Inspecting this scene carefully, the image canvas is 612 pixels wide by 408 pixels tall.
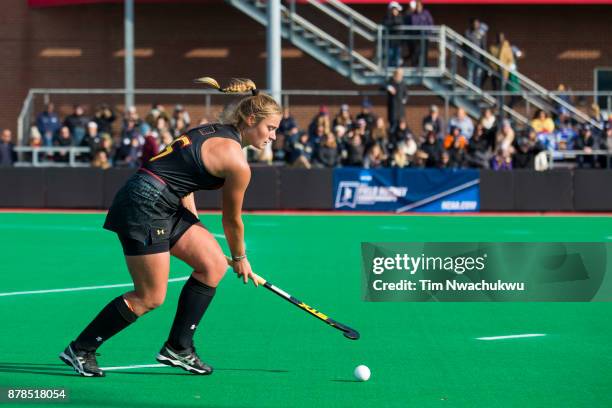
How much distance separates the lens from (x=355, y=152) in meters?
24.5

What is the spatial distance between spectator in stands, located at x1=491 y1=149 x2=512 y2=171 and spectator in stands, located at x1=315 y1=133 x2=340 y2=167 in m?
3.33

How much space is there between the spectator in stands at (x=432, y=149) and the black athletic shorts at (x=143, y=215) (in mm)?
17238

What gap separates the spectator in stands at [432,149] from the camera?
2420cm

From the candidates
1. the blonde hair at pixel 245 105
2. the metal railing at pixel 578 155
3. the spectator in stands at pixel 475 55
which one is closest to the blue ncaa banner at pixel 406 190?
the metal railing at pixel 578 155

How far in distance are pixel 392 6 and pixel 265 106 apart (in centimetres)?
2050

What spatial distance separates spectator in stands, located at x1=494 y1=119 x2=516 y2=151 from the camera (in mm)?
24344

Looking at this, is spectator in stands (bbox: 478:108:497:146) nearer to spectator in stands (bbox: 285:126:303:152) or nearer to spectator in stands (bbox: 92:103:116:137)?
spectator in stands (bbox: 285:126:303:152)

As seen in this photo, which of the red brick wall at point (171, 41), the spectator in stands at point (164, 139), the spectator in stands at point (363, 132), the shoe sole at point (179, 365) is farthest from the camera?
the red brick wall at point (171, 41)

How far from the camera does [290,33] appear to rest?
29.0 meters

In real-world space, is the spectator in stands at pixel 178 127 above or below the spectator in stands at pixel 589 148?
above

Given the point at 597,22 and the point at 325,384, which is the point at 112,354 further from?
the point at 597,22

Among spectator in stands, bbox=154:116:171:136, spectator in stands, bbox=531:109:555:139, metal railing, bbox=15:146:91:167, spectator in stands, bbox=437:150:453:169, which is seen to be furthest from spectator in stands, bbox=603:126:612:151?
metal railing, bbox=15:146:91:167

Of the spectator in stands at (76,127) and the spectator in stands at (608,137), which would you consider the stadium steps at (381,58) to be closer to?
the spectator in stands at (608,137)

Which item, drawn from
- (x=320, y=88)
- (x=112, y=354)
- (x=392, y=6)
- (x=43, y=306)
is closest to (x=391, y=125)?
(x=392, y=6)
